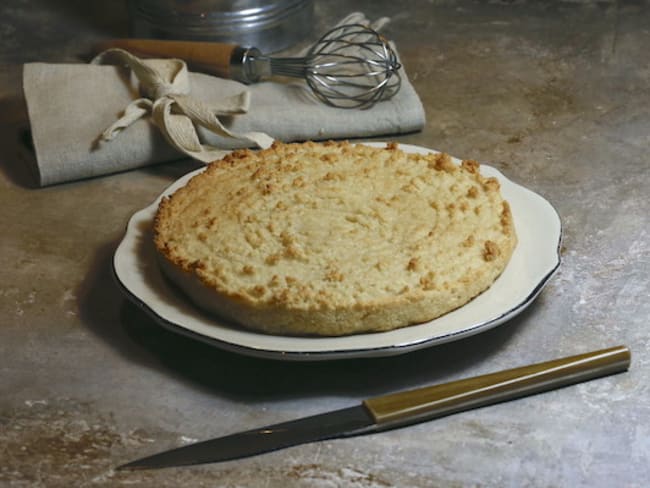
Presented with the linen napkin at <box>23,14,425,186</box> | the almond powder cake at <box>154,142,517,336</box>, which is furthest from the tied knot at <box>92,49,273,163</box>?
the almond powder cake at <box>154,142,517,336</box>

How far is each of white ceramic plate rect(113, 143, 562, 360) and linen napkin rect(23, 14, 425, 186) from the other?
1.19 ft

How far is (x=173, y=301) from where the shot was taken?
1254 mm

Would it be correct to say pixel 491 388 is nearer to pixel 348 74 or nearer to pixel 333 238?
pixel 333 238

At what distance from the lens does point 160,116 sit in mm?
1768

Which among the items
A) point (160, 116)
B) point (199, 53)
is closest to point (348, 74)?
point (199, 53)

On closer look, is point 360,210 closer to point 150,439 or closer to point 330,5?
point 150,439

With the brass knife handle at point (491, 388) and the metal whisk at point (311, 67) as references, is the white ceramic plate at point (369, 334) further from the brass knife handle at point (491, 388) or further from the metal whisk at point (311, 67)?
the metal whisk at point (311, 67)

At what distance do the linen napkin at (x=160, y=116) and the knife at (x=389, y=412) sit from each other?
70 cm

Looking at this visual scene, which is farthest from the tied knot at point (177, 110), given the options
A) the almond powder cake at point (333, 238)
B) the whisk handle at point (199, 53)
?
the almond powder cake at point (333, 238)

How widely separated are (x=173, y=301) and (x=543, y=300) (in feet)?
1.62

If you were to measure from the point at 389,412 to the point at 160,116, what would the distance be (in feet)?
2.73

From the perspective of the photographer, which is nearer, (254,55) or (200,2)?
(254,55)

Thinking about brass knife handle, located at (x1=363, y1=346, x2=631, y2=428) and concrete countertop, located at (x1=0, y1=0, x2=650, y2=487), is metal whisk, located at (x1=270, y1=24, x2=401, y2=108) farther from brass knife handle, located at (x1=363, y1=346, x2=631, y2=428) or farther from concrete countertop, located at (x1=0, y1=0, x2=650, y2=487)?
brass knife handle, located at (x1=363, y1=346, x2=631, y2=428)

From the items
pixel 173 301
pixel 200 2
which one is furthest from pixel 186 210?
pixel 200 2
